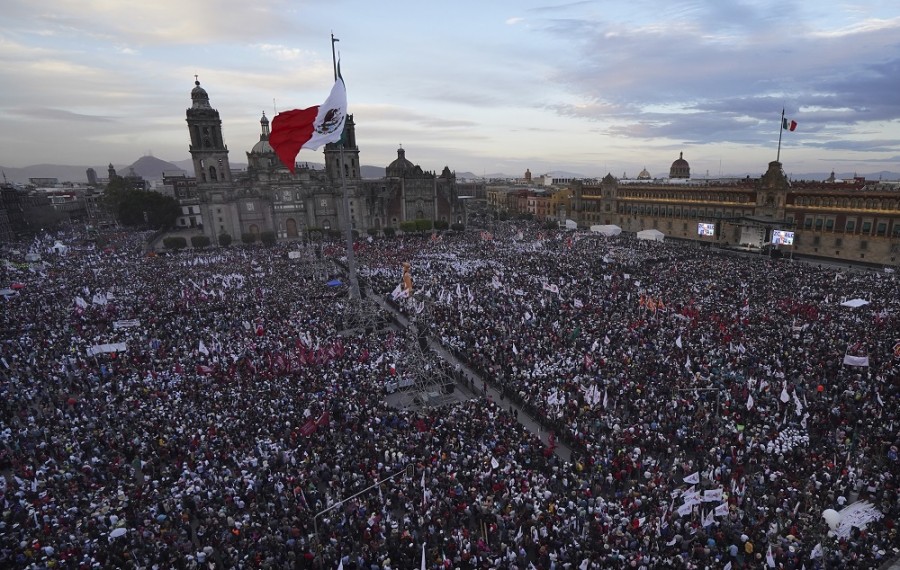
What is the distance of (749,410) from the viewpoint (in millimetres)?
18500

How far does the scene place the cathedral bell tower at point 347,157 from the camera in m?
80.1

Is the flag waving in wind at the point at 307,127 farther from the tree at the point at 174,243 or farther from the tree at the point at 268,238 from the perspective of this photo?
the tree at the point at 174,243

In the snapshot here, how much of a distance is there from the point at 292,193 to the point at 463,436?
6985 centimetres

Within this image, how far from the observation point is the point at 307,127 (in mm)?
21391

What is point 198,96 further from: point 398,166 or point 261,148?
point 398,166

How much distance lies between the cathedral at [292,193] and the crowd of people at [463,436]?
4122cm

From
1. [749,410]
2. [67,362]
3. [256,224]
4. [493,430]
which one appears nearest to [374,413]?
[493,430]

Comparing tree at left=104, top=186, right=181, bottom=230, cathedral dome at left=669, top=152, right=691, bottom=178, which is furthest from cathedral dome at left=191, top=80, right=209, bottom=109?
cathedral dome at left=669, top=152, right=691, bottom=178

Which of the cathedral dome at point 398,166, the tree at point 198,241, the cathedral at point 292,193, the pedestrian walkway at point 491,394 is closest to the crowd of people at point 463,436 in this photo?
the pedestrian walkway at point 491,394

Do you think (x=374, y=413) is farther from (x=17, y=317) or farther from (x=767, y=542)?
(x=17, y=317)

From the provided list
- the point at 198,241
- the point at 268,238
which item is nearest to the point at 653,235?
the point at 268,238

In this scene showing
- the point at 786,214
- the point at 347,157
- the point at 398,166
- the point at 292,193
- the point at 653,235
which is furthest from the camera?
the point at 398,166

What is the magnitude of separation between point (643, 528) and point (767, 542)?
307 centimetres

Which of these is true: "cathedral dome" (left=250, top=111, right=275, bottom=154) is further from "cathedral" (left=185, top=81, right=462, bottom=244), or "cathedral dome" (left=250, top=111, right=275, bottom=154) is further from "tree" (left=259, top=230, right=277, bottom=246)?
"tree" (left=259, top=230, right=277, bottom=246)
